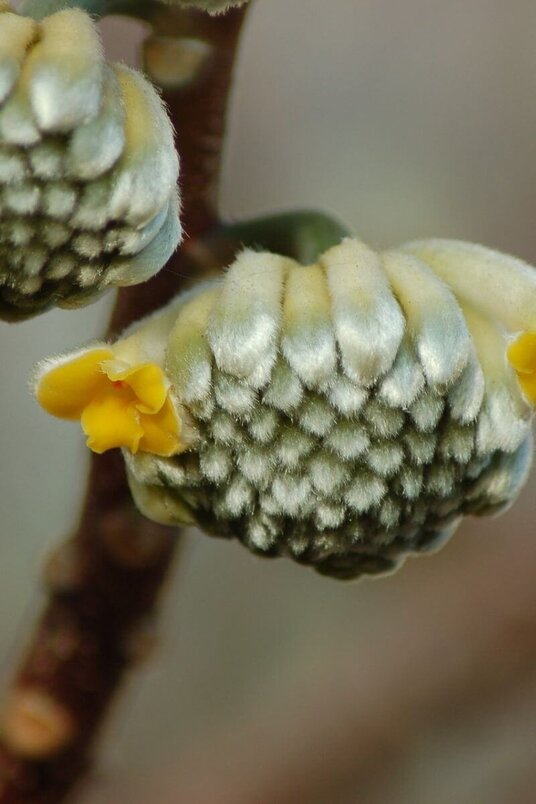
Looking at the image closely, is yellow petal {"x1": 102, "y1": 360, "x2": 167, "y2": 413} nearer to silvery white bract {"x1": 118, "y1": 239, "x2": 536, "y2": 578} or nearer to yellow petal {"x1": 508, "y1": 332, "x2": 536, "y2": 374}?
silvery white bract {"x1": 118, "y1": 239, "x2": 536, "y2": 578}

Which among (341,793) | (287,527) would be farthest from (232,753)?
(287,527)

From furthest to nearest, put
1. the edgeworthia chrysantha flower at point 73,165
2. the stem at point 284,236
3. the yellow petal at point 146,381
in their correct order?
the stem at point 284,236 → the yellow petal at point 146,381 → the edgeworthia chrysantha flower at point 73,165

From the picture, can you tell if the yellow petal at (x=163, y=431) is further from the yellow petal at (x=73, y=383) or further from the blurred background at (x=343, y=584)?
the blurred background at (x=343, y=584)

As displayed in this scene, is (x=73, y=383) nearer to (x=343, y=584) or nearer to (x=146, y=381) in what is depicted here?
(x=146, y=381)

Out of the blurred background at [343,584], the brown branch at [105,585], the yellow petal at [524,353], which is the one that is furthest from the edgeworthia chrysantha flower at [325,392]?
the blurred background at [343,584]

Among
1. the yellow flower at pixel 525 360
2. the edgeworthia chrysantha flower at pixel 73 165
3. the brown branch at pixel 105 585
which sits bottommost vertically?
the brown branch at pixel 105 585

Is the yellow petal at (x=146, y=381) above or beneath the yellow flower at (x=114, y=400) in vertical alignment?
above

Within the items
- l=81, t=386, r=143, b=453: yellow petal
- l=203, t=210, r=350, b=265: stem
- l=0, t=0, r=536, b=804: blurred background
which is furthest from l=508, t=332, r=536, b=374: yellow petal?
l=0, t=0, r=536, b=804: blurred background
